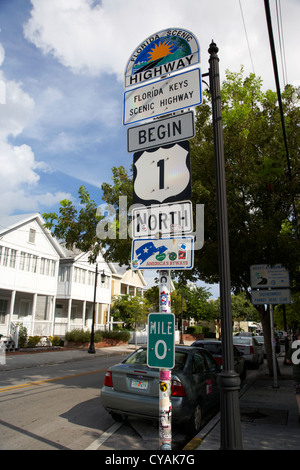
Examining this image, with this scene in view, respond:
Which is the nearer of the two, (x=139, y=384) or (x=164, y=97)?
(x=164, y=97)

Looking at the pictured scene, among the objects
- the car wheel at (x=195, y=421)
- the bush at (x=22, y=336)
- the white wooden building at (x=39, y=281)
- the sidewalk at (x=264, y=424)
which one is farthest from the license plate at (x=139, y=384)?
the bush at (x=22, y=336)

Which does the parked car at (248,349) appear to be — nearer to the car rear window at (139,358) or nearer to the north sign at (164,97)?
the car rear window at (139,358)

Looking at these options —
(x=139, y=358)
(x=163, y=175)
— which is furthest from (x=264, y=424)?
(x=163, y=175)

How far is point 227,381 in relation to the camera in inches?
148

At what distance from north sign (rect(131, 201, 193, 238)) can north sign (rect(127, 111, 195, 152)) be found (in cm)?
80

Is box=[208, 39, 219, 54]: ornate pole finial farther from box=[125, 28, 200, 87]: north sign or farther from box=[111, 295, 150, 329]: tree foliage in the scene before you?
box=[111, 295, 150, 329]: tree foliage

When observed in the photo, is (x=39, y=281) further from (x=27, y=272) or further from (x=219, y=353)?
(x=219, y=353)

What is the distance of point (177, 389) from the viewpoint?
20.2 feet

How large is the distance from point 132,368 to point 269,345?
31.9ft

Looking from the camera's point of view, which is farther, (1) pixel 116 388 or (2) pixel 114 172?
(2) pixel 114 172

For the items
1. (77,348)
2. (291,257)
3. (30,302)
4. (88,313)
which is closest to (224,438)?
(291,257)

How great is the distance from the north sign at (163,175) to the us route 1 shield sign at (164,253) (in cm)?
47

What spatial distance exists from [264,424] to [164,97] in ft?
19.7

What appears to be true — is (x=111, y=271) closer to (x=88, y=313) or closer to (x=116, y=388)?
(x=88, y=313)
